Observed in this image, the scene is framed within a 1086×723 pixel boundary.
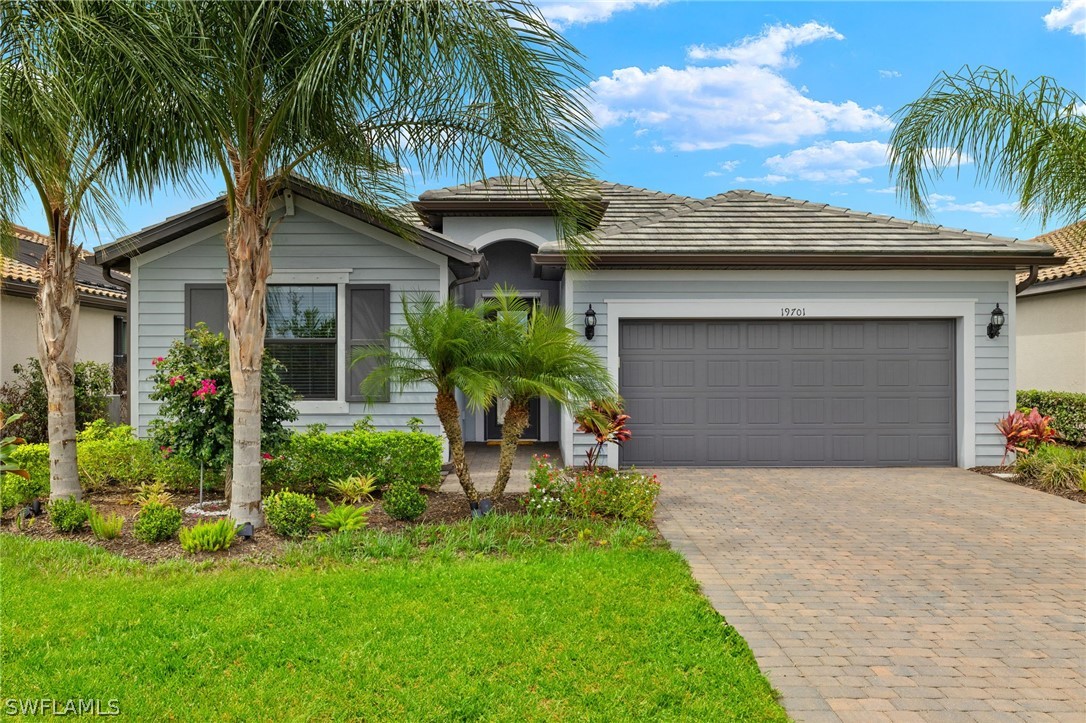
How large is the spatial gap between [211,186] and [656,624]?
6.08 meters

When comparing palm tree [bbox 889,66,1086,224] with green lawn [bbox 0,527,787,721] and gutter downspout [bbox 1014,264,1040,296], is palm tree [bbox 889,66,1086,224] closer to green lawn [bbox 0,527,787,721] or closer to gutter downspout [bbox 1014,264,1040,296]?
gutter downspout [bbox 1014,264,1040,296]

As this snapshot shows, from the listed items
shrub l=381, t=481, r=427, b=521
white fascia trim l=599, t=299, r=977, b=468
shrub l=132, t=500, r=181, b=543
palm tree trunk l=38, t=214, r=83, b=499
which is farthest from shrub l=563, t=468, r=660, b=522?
palm tree trunk l=38, t=214, r=83, b=499

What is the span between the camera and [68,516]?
6.20 m

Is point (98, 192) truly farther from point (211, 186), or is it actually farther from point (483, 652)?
point (483, 652)

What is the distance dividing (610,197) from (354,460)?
935cm

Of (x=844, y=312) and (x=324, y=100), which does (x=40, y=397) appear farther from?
(x=844, y=312)

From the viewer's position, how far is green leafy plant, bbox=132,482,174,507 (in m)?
6.65

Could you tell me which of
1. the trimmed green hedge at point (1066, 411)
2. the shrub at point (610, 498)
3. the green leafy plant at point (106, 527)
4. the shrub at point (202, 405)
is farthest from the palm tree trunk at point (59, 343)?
the trimmed green hedge at point (1066, 411)

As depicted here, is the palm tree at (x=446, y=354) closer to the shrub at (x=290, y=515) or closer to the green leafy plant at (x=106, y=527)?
the shrub at (x=290, y=515)

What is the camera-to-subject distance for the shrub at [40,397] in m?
11.1

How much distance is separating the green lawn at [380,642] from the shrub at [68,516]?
36.9 inches

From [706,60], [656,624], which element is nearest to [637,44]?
[706,60]

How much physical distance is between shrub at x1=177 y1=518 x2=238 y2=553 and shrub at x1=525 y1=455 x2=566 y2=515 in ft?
9.14

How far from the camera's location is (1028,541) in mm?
6230
